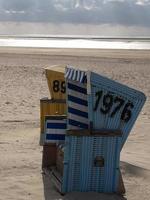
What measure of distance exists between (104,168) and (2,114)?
610 cm

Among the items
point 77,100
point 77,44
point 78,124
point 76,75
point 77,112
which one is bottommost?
point 78,124

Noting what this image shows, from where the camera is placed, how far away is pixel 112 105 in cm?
681

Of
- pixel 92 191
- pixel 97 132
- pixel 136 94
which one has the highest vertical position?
pixel 136 94

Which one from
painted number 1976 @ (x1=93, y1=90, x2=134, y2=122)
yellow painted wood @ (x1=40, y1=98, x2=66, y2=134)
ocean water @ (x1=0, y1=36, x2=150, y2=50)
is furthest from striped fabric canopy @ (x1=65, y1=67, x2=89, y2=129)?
ocean water @ (x1=0, y1=36, x2=150, y2=50)

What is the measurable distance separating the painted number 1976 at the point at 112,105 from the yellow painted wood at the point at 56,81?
3283 mm

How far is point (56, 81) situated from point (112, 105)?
11.6 feet

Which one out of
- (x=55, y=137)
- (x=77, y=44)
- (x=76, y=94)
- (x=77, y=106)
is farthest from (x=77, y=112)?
(x=77, y=44)

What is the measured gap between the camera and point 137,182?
7.65 m

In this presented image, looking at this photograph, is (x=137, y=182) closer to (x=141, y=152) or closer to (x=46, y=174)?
(x=46, y=174)

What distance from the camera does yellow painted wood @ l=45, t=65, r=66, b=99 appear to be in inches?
398

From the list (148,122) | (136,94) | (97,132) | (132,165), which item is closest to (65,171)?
(97,132)

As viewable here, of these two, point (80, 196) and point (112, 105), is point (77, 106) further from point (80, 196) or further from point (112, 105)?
point (80, 196)

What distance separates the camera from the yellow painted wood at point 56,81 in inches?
398

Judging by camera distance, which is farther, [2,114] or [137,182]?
[2,114]
